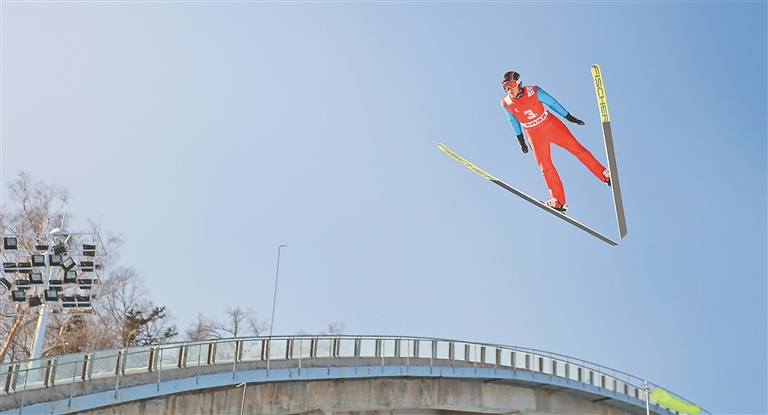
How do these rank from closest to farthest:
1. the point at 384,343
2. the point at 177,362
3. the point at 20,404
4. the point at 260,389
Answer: the point at 20,404, the point at 177,362, the point at 260,389, the point at 384,343

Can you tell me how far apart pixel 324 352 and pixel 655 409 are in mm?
20741

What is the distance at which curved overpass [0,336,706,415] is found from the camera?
2164 cm

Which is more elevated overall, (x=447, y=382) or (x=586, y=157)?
(x=586, y=157)

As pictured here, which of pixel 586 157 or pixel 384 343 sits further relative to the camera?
pixel 384 343

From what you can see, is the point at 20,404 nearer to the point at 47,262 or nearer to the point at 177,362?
the point at 177,362

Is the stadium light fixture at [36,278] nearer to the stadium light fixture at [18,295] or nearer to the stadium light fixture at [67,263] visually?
the stadium light fixture at [18,295]

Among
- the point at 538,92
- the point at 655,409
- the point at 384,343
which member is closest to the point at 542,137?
the point at 538,92

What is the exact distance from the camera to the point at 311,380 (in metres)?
28.0

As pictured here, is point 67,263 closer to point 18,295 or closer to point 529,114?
point 18,295

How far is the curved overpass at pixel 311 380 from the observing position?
2164cm

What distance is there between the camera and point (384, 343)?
101 ft

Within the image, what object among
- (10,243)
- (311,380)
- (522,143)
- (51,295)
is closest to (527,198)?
(522,143)

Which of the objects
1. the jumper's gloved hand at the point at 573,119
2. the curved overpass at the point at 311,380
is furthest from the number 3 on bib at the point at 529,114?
the curved overpass at the point at 311,380

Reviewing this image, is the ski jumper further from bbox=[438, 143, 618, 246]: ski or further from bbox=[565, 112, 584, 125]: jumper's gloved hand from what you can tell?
bbox=[438, 143, 618, 246]: ski
